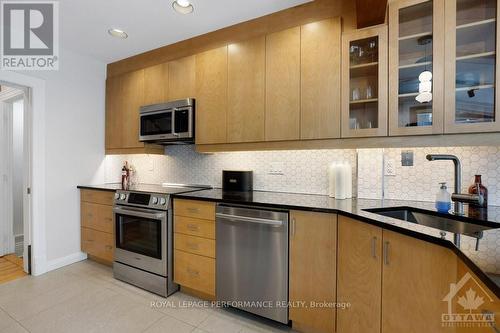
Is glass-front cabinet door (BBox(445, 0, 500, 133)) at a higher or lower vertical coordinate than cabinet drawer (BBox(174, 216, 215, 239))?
higher

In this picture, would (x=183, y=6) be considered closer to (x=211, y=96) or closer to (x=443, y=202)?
(x=211, y=96)

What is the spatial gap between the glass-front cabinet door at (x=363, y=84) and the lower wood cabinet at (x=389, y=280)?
2.41ft

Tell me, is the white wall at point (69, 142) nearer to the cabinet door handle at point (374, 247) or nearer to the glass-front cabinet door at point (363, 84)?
the glass-front cabinet door at point (363, 84)

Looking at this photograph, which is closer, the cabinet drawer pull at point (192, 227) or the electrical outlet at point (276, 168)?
the cabinet drawer pull at point (192, 227)

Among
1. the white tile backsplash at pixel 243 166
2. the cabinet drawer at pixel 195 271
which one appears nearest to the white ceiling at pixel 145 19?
the white tile backsplash at pixel 243 166

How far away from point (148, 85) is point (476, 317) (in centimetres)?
313

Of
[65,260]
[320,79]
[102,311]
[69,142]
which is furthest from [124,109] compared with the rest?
[320,79]

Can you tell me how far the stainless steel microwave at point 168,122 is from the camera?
2354 millimetres

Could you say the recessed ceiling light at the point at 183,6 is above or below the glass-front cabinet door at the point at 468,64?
above

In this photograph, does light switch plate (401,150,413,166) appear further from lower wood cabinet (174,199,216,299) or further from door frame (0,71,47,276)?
door frame (0,71,47,276)

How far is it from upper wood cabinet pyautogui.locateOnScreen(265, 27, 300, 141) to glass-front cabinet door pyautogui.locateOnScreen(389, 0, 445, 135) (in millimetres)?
683

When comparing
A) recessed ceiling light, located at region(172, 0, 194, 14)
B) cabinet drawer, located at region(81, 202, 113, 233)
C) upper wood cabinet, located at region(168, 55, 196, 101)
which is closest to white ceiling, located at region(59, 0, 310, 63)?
recessed ceiling light, located at region(172, 0, 194, 14)

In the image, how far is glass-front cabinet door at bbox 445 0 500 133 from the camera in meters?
1.39

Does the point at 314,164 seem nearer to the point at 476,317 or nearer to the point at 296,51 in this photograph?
the point at 296,51
